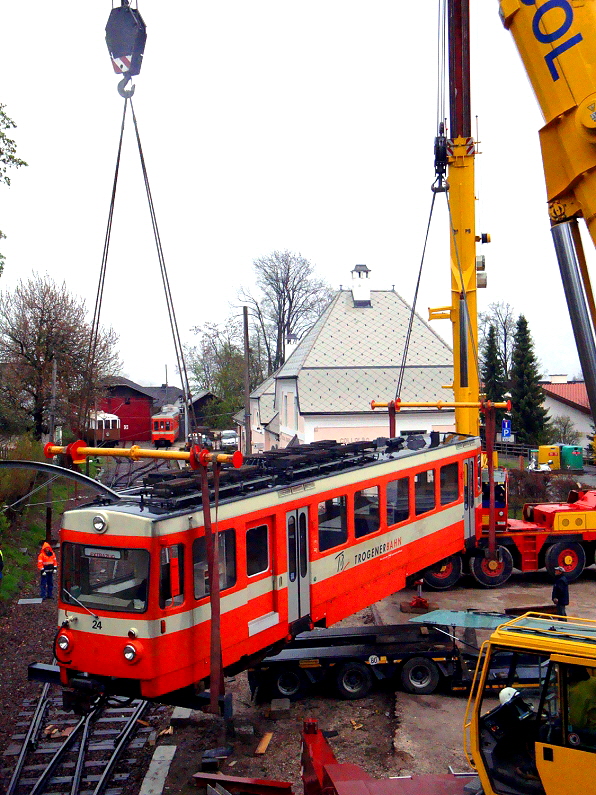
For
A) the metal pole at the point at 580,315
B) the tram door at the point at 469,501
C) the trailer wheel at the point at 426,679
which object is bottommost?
the trailer wheel at the point at 426,679

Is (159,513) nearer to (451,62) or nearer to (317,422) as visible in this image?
(451,62)

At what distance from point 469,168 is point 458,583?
963 centimetres

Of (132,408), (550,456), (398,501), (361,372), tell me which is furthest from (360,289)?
(132,408)

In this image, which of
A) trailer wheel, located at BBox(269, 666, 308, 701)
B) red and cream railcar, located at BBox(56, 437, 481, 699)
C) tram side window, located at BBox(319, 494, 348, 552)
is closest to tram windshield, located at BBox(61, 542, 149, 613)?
red and cream railcar, located at BBox(56, 437, 481, 699)

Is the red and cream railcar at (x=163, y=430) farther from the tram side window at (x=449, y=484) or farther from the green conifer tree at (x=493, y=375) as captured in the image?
the tram side window at (x=449, y=484)

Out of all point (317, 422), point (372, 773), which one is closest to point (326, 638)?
point (372, 773)

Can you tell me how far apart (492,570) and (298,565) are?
322 inches

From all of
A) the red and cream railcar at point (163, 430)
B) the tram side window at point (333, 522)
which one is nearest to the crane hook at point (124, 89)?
the tram side window at point (333, 522)

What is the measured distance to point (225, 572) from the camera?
874 centimetres

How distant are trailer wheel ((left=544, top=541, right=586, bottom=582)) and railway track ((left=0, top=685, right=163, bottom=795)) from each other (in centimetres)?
1003

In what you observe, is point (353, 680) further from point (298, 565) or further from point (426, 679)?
point (298, 565)

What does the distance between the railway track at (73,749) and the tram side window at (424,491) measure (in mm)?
5595

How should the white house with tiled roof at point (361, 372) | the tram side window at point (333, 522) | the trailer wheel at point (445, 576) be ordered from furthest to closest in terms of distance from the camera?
the white house with tiled roof at point (361, 372)
the trailer wheel at point (445, 576)
the tram side window at point (333, 522)

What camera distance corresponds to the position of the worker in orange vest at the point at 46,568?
55.5 feet
